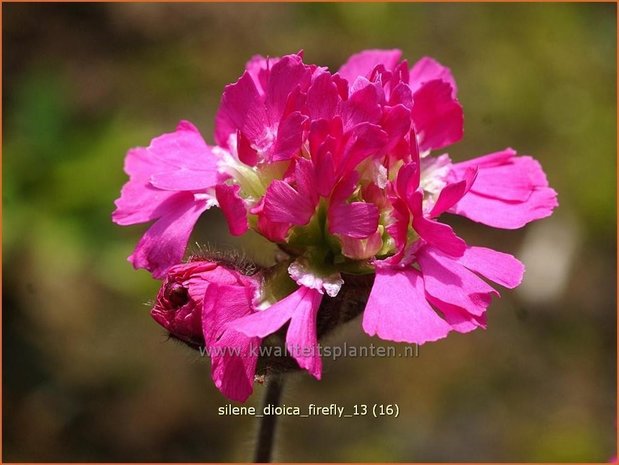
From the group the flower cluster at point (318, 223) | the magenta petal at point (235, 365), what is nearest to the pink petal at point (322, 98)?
the flower cluster at point (318, 223)

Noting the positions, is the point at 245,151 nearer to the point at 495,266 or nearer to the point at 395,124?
the point at 395,124

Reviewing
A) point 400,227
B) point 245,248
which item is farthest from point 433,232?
→ point 245,248

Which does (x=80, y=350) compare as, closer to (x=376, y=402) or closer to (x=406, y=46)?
(x=376, y=402)

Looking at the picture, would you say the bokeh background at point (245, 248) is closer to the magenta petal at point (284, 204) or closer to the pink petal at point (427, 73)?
the pink petal at point (427, 73)

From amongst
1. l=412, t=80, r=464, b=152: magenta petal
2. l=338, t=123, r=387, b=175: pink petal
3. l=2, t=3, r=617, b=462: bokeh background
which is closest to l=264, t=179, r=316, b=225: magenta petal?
l=338, t=123, r=387, b=175: pink petal

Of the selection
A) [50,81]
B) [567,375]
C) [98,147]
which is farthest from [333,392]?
[50,81]

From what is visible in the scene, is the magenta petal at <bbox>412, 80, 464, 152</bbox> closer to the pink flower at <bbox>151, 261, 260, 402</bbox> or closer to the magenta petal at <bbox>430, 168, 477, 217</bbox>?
the magenta petal at <bbox>430, 168, 477, 217</bbox>

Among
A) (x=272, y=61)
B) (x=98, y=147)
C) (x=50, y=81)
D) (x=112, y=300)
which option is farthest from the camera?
(x=50, y=81)
